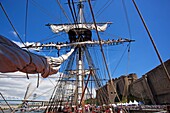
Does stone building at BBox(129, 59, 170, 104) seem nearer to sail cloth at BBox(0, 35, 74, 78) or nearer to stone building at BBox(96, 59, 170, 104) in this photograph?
stone building at BBox(96, 59, 170, 104)

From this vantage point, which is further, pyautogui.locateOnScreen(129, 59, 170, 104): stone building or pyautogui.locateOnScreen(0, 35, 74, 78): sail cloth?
pyautogui.locateOnScreen(129, 59, 170, 104): stone building

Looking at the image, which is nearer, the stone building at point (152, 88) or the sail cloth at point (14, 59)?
the sail cloth at point (14, 59)

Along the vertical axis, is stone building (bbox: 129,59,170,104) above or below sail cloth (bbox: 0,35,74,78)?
above

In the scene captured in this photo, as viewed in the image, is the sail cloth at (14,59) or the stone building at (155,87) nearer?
the sail cloth at (14,59)

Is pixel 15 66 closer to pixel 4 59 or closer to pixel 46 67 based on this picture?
pixel 4 59

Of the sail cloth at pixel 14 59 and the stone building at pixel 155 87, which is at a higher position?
the stone building at pixel 155 87

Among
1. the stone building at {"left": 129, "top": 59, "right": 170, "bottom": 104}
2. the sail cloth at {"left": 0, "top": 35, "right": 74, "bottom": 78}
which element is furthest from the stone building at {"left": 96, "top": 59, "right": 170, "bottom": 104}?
the sail cloth at {"left": 0, "top": 35, "right": 74, "bottom": 78}

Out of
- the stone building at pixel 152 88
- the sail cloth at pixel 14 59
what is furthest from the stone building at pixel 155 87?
the sail cloth at pixel 14 59

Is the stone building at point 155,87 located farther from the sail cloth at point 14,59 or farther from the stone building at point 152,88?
the sail cloth at point 14,59

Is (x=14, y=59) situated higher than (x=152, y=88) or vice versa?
(x=152, y=88)

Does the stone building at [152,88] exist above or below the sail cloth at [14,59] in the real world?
above

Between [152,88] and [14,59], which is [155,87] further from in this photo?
[14,59]

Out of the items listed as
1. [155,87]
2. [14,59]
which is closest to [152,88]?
[155,87]

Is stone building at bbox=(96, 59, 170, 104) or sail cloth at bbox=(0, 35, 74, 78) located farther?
stone building at bbox=(96, 59, 170, 104)
